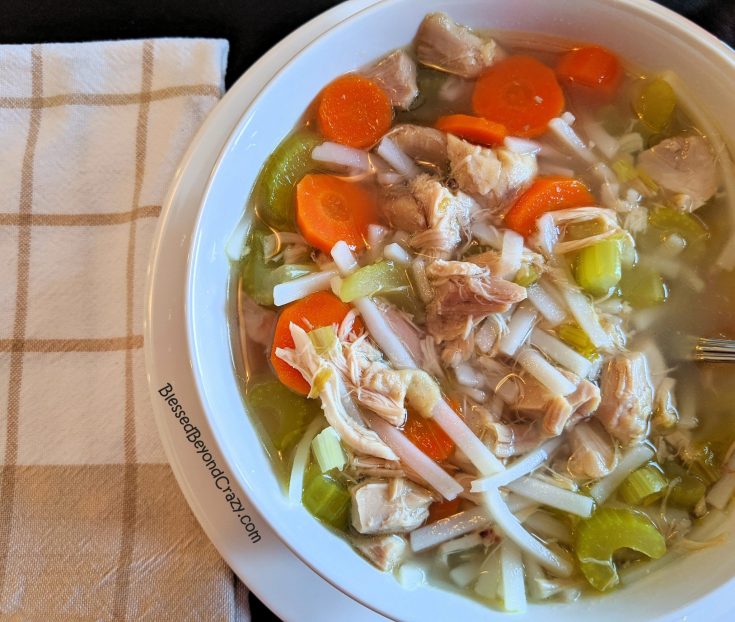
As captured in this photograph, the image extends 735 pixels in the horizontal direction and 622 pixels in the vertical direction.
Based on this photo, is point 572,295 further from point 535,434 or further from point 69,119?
point 69,119

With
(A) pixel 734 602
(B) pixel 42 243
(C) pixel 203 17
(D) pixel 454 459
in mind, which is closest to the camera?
(A) pixel 734 602

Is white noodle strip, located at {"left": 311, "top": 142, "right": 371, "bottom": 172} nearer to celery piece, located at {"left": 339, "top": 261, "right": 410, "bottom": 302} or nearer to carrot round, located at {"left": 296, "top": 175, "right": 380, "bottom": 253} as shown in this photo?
carrot round, located at {"left": 296, "top": 175, "right": 380, "bottom": 253}

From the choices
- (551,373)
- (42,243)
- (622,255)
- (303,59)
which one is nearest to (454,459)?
(551,373)

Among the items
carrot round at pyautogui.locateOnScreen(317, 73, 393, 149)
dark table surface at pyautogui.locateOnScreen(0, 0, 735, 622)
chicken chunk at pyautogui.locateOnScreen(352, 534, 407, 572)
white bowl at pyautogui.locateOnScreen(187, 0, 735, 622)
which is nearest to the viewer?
white bowl at pyautogui.locateOnScreen(187, 0, 735, 622)

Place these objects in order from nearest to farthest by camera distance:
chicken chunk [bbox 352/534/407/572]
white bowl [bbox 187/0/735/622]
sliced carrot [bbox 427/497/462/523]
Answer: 1. white bowl [bbox 187/0/735/622]
2. chicken chunk [bbox 352/534/407/572]
3. sliced carrot [bbox 427/497/462/523]

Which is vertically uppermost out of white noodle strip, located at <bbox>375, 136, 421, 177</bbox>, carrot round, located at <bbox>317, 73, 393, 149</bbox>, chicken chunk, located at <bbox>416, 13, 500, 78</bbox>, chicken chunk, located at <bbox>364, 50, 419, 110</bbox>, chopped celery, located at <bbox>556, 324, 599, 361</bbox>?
chicken chunk, located at <bbox>416, 13, 500, 78</bbox>

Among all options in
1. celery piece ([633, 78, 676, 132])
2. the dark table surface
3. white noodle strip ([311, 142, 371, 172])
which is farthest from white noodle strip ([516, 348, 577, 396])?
the dark table surface
